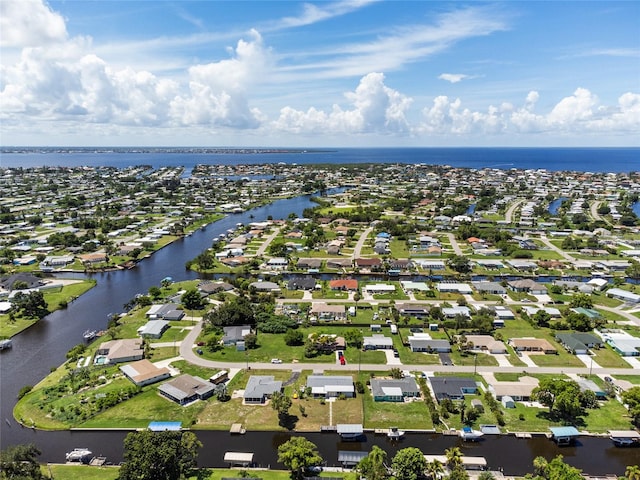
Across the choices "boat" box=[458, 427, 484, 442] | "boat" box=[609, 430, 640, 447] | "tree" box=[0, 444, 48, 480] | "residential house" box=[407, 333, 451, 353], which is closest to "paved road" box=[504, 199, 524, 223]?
"residential house" box=[407, 333, 451, 353]

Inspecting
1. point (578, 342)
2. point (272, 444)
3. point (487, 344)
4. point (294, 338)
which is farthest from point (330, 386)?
point (578, 342)

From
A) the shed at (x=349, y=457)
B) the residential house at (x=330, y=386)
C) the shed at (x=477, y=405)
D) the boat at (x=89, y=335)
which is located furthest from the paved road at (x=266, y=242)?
the shed at (x=349, y=457)

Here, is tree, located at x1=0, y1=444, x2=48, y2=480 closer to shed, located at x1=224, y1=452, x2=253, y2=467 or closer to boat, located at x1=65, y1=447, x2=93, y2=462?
boat, located at x1=65, y1=447, x2=93, y2=462

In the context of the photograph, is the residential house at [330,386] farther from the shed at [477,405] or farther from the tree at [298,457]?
the shed at [477,405]

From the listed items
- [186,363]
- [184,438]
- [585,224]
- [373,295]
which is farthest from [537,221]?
[184,438]

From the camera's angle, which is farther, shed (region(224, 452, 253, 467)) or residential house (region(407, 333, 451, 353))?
residential house (region(407, 333, 451, 353))

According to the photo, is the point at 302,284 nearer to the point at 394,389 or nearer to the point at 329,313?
the point at 329,313
